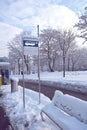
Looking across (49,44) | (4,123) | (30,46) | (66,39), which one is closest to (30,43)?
(30,46)

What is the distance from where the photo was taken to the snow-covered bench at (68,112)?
534 centimetres

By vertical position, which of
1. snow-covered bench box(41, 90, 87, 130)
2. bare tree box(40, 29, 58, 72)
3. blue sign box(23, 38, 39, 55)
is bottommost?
snow-covered bench box(41, 90, 87, 130)

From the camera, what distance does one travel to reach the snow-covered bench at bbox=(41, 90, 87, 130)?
534 centimetres

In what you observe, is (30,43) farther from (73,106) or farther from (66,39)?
(66,39)

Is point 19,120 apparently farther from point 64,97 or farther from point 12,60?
point 12,60

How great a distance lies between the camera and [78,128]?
16.9 ft

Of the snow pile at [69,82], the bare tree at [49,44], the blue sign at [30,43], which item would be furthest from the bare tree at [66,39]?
the blue sign at [30,43]

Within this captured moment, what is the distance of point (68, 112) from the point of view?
634 centimetres

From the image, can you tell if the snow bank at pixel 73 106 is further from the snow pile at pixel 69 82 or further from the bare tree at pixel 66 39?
the bare tree at pixel 66 39

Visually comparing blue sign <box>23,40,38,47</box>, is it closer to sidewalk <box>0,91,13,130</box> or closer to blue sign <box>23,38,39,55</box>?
blue sign <box>23,38,39,55</box>

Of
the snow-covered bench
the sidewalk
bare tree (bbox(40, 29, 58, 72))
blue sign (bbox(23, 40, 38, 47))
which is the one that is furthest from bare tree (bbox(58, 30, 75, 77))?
the snow-covered bench

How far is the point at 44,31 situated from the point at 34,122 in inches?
2109

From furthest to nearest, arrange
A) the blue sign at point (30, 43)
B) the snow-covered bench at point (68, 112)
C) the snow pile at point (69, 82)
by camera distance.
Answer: the snow pile at point (69, 82) < the blue sign at point (30, 43) < the snow-covered bench at point (68, 112)

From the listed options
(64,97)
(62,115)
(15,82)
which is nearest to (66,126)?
(62,115)
